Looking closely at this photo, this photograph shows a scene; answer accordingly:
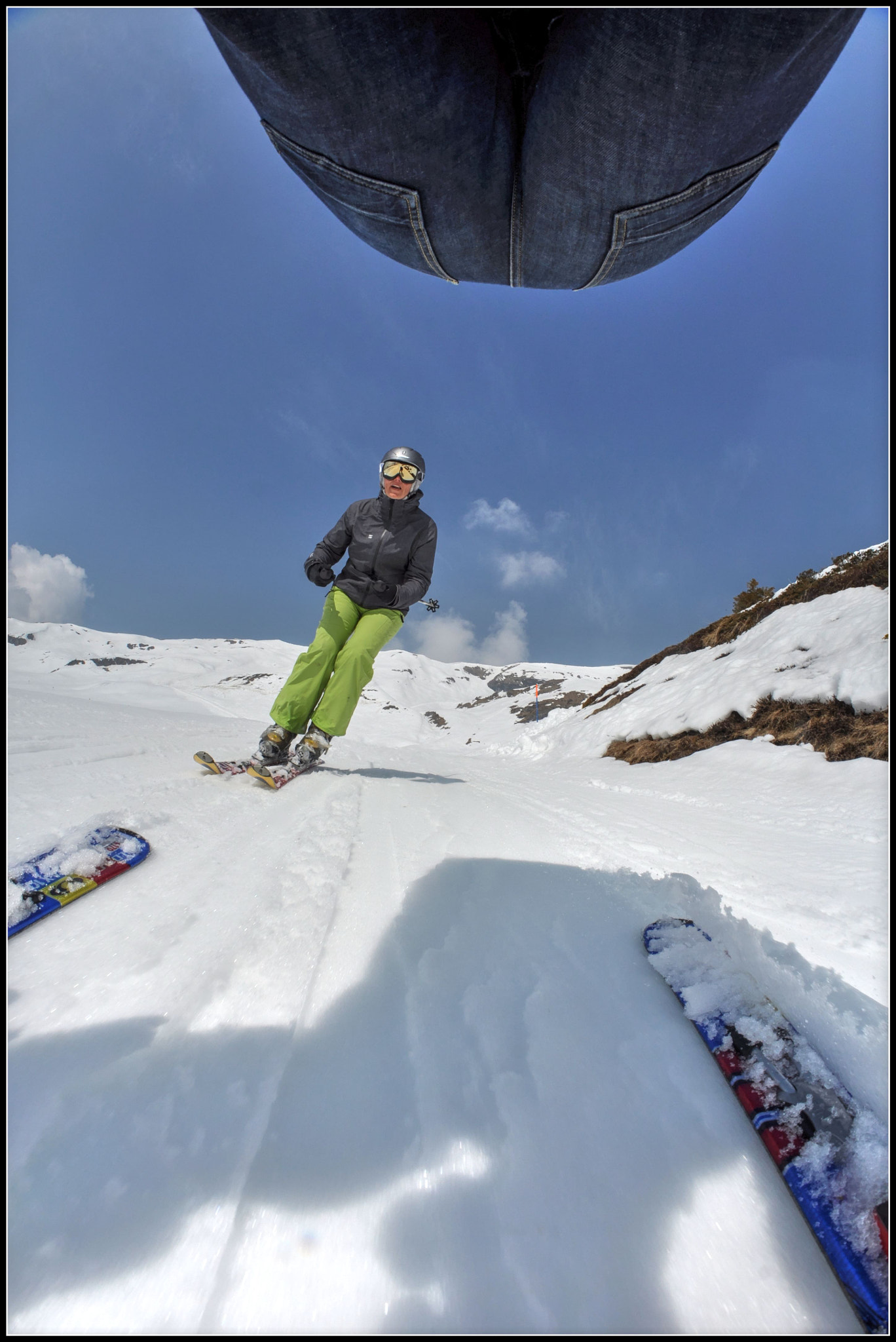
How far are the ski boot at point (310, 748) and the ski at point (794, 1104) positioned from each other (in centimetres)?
241

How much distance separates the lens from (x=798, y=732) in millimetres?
3703

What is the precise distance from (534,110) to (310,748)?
299 centimetres

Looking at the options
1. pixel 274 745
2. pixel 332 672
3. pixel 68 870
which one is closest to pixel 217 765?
pixel 274 745

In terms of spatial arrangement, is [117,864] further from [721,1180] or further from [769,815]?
[769,815]

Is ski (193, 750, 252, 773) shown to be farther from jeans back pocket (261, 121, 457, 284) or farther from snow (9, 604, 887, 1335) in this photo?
jeans back pocket (261, 121, 457, 284)

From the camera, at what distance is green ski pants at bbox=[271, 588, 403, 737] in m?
3.09

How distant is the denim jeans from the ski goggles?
171 cm

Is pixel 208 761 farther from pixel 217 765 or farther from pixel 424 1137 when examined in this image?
pixel 424 1137

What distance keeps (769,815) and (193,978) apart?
2.78 meters

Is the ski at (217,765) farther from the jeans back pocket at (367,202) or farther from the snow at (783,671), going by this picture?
the snow at (783,671)

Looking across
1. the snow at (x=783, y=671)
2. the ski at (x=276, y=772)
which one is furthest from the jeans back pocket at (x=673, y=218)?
the snow at (x=783, y=671)

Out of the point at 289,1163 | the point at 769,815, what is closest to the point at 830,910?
the point at 769,815

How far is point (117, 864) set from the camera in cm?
130

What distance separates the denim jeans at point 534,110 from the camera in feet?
3.57
